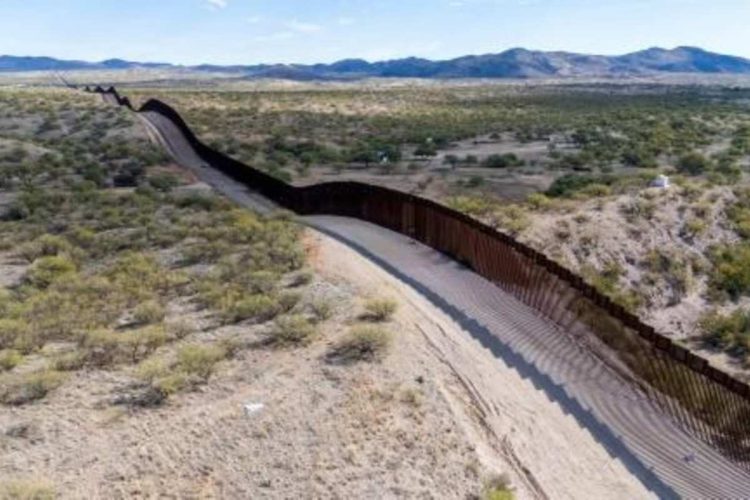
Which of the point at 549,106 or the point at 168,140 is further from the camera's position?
the point at 549,106

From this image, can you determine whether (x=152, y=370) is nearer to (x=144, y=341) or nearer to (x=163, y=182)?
(x=144, y=341)

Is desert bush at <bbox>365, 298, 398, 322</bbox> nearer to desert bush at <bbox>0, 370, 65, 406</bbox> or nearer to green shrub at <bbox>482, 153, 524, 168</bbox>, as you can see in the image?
desert bush at <bbox>0, 370, 65, 406</bbox>

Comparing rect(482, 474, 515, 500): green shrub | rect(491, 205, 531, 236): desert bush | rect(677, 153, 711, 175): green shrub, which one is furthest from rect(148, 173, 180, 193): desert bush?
rect(482, 474, 515, 500): green shrub

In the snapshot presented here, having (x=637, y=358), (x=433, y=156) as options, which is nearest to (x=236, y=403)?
(x=637, y=358)

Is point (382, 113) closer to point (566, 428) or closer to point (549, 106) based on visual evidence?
point (549, 106)

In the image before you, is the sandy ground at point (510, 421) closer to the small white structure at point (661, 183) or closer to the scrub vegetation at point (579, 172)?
the scrub vegetation at point (579, 172)

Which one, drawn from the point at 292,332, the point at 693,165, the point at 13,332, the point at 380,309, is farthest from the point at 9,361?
the point at 693,165
